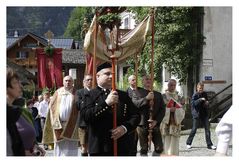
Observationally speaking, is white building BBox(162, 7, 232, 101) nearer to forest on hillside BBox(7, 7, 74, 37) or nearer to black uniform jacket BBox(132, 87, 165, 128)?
black uniform jacket BBox(132, 87, 165, 128)

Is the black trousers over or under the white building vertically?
under

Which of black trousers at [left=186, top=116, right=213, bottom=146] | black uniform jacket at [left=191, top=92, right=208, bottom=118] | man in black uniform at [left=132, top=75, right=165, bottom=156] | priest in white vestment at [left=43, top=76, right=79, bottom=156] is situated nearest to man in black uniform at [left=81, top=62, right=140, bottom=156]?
priest in white vestment at [left=43, top=76, right=79, bottom=156]

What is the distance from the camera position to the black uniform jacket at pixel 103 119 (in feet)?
19.9

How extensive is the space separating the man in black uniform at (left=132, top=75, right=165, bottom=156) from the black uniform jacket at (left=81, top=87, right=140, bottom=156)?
257cm

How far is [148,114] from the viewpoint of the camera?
9.10m

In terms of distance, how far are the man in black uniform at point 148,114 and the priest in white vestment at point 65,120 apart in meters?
1.21

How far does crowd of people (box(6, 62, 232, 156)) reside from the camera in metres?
5.05

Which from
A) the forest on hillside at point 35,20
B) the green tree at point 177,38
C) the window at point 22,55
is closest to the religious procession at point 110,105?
the green tree at point 177,38

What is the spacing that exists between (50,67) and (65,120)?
2.51 meters

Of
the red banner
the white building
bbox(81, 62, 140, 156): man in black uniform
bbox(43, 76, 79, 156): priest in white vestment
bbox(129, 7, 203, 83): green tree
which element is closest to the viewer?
bbox(81, 62, 140, 156): man in black uniform

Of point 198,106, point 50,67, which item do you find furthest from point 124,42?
point 198,106

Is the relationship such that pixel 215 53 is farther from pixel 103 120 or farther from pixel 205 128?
pixel 103 120
